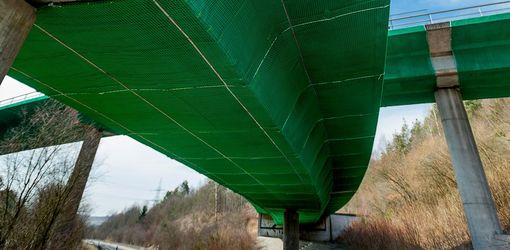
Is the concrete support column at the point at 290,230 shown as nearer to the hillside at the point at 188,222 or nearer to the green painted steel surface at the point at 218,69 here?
the hillside at the point at 188,222

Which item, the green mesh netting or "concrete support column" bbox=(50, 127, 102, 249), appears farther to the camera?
"concrete support column" bbox=(50, 127, 102, 249)

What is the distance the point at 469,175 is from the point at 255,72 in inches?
363

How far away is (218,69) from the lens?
4652 millimetres

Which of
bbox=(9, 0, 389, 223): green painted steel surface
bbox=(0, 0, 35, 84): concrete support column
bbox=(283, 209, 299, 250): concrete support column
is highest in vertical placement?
bbox=(9, 0, 389, 223): green painted steel surface

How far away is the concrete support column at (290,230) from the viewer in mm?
17875

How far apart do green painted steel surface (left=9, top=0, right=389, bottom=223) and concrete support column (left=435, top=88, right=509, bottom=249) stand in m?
3.92

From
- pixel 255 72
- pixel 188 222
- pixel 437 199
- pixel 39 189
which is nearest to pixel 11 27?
pixel 255 72

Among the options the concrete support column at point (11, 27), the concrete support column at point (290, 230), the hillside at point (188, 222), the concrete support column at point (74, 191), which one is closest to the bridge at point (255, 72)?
the concrete support column at point (11, 27)

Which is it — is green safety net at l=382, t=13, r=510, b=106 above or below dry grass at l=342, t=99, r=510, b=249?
above

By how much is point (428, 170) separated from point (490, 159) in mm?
4530

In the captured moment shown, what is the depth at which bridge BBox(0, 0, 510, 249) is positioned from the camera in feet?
12.9

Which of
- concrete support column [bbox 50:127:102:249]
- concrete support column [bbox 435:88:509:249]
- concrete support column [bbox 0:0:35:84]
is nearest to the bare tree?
concrete support column [bbox 50:127:102:249]

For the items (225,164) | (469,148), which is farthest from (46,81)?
(469,148)

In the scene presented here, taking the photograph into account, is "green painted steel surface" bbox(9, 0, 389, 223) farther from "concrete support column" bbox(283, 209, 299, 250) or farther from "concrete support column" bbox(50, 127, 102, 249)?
"concrete support column" bbox(283, 209, 299, 250)
